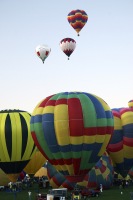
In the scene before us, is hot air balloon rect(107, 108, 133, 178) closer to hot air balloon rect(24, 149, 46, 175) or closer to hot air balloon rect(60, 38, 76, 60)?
hot air balloon rect(24, 149, 46, 175)

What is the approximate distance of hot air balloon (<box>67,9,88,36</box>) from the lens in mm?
44031

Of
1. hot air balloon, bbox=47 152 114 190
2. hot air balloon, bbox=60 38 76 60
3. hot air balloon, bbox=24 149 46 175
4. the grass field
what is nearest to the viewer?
the grass field

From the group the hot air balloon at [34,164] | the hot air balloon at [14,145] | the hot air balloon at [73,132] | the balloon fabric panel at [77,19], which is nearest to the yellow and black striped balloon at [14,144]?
the hot air balloon at [14,145]

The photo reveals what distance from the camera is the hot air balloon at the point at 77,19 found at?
44031 millimetres

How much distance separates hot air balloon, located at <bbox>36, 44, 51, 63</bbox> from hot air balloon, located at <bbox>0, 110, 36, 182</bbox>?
12.3 meters

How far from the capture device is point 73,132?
27688mm

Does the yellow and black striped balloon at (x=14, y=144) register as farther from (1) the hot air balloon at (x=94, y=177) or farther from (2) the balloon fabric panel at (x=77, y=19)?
(2) the balloon fabric panel at (x=77, y=19)

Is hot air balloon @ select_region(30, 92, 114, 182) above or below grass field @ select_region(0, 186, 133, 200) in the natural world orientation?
above

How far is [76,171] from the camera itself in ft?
91.4

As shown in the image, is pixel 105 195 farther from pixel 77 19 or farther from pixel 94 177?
pixel 77 19

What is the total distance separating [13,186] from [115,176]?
863 centimetres

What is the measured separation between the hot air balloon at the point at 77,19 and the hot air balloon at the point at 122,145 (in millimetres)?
12606

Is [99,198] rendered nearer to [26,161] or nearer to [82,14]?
[26,161]

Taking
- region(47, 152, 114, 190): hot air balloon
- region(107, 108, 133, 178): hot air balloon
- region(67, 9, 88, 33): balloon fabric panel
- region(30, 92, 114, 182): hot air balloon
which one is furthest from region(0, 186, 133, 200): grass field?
region(67, 9, 88, 33): balloon fabric panel
